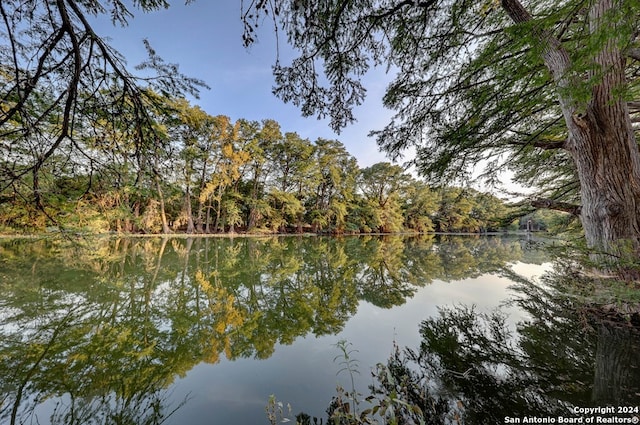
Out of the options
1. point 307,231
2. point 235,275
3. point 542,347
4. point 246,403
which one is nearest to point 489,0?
point 542,347

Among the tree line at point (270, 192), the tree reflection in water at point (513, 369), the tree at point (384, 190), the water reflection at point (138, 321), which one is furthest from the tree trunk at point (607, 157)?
the tree at point (384, 190)

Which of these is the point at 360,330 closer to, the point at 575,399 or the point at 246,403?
the point at 246,403

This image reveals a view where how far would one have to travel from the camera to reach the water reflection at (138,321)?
1773mm

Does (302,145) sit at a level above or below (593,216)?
above

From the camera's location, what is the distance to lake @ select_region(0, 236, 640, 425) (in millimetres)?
1729

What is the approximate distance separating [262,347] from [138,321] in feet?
6.19

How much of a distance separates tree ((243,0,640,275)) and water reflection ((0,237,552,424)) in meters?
2.91

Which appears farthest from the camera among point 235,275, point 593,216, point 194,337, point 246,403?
point 235,275

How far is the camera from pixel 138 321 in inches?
123

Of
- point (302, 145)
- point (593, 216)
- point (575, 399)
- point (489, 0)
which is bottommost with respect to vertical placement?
point (575, 399)

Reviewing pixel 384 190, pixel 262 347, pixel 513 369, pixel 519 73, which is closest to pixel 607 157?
pixel 519 73

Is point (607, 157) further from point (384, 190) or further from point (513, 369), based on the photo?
point (384, 190)

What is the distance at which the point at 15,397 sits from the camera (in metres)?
1.70

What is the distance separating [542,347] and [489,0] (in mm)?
4460
